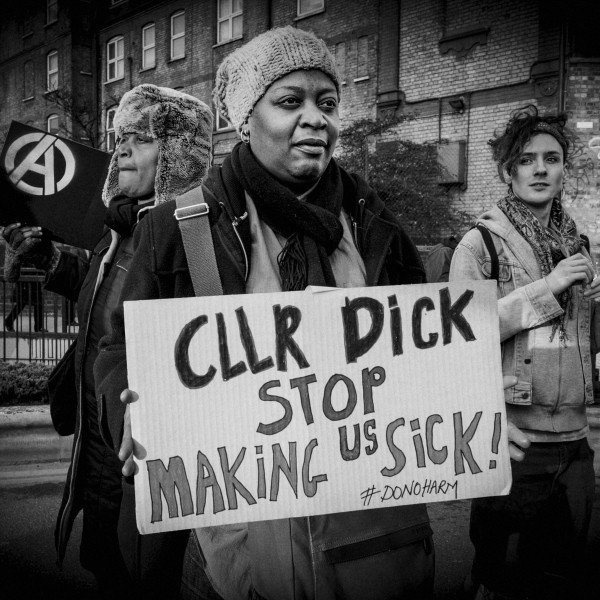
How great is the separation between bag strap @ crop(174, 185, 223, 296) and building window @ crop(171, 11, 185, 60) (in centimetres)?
2139

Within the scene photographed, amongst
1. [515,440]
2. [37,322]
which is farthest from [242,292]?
[37,322]

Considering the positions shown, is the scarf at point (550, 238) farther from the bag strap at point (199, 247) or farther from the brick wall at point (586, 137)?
the brick wall at point (586, 137)

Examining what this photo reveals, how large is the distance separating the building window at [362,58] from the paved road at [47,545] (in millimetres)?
13815

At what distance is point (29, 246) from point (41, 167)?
37cm

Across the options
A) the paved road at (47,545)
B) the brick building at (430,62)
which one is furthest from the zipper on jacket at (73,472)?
the brick building at (430,62)

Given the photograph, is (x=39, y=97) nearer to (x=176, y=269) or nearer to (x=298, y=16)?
(x=298, y=16)

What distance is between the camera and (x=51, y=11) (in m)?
25.1

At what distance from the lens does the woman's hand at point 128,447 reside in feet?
4.19

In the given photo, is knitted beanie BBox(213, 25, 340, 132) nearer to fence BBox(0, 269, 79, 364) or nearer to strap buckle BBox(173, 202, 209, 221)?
strap buckle BBox(173, 202, 209, 221)

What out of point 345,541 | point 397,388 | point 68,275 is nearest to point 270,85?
point 397,388

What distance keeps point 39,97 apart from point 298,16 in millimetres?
13110

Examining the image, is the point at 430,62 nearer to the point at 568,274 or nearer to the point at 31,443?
the point at 31,443

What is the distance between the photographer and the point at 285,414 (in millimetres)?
1336

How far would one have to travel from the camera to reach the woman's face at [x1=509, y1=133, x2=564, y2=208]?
258 centimetres
